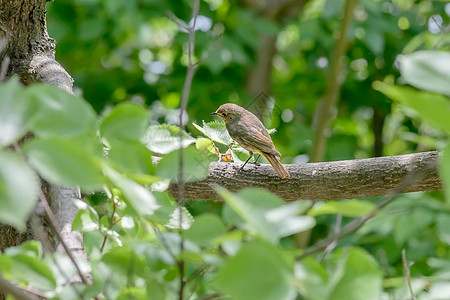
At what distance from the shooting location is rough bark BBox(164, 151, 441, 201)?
180 cm

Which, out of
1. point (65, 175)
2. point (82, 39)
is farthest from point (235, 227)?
point (82, 39)

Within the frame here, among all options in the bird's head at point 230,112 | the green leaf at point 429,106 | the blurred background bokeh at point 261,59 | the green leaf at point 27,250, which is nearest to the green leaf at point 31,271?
the green leaf at point 27,250

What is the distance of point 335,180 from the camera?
181 cm

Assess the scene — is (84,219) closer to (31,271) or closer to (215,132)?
(31,271)

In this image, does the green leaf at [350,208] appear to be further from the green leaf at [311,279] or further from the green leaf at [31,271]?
the green leaf at [31,271]

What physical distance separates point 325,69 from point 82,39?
7.04 feet

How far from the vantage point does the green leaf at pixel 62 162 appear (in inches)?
22.0

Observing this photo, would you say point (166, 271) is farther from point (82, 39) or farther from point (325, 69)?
point (325, 69)

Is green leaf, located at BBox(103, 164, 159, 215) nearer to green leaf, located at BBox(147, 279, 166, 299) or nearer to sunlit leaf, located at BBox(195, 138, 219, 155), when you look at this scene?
green leaf, located at BBox(147, 279, 166, 299)

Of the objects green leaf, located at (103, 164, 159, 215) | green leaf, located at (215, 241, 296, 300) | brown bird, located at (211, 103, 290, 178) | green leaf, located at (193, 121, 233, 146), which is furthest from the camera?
brown bird, located at (211, 103, 290, 178)

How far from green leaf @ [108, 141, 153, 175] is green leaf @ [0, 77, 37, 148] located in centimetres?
13

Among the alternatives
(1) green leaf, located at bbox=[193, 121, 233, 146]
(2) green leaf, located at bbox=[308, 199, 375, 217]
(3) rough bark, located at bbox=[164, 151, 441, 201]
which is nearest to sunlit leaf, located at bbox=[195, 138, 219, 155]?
(1) green leaf, located at bbox=[193, 121, 233, 146]

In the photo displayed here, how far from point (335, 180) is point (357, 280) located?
4.15ft

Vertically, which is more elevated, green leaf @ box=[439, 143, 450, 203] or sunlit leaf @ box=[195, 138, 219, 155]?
green leaf @ box=[439, 143, 450, 203]
